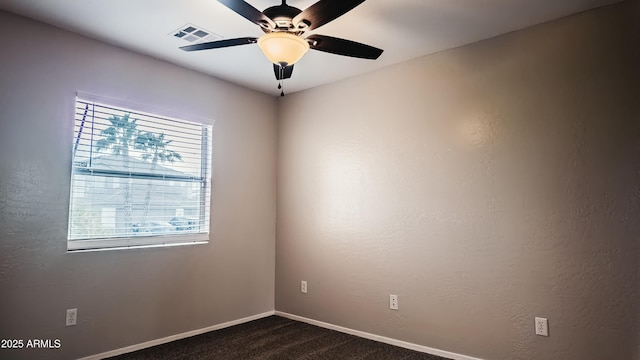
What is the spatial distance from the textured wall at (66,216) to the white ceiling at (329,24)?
8.6 inches

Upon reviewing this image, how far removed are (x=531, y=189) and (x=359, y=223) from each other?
1531 mm

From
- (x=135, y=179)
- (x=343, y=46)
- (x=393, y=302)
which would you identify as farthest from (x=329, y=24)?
(x=393, y=302)

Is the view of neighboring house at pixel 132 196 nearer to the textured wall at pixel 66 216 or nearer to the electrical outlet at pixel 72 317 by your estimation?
the textured wall at pixel 66 216

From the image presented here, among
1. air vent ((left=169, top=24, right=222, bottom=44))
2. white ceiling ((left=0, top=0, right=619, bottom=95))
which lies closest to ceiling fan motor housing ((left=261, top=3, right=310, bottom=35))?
white ceiling ((left=0, top=0, right=619, bottom=95))

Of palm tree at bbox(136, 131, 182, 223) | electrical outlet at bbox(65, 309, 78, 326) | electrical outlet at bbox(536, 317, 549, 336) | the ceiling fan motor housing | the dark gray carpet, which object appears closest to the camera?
the ceiling fan motor housing

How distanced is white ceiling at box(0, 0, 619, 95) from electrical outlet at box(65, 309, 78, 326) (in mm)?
2130

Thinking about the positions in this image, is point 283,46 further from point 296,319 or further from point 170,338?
point 296,319

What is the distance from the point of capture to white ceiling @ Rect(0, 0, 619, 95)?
2482mm

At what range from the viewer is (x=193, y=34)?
2.88 metres

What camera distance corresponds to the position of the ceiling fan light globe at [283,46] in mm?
2053

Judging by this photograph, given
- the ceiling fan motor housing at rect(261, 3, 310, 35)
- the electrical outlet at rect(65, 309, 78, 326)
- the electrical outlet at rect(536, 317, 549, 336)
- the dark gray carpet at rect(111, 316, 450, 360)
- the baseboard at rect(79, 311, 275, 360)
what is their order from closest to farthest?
the ceiling fan motor housing at rect(261, 3, 310, 35), the electrical outlet at rect(536, 317, 549, 336), the electrical outlet at rect(65, 309, 78, 326), the baseboard at rect(79, 311, 275, 360), the dark gray carpet at rect(111, 316, 450, 360)

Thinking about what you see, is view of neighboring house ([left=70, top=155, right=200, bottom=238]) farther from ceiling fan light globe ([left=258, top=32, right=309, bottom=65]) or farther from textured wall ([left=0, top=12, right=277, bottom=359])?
ceiling fan light globe ([left=258, top=32, right=309, bottom=65])

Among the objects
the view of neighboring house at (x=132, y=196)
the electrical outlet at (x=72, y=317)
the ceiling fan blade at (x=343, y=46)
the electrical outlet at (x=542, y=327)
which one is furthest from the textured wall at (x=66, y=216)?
the electrical outlet at (x=542, y=327)

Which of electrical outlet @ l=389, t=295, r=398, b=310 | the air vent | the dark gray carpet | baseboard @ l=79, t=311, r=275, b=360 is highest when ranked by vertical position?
the air vent
